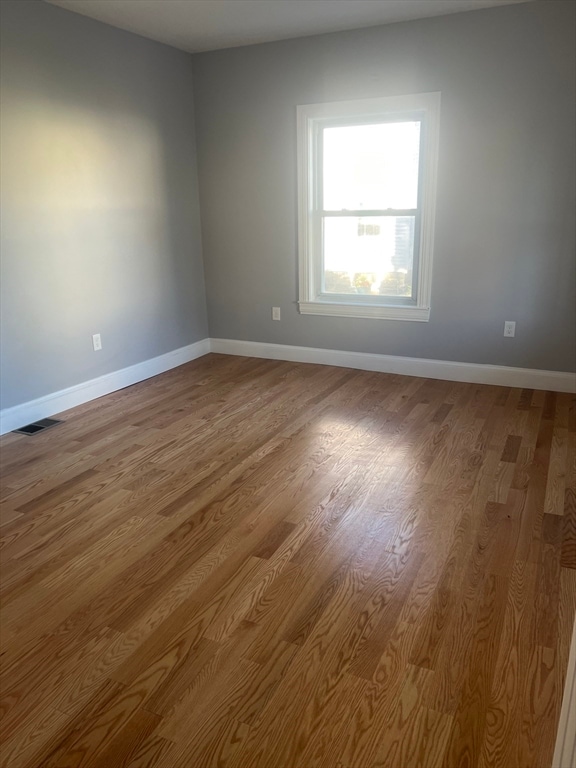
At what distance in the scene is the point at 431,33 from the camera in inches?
143

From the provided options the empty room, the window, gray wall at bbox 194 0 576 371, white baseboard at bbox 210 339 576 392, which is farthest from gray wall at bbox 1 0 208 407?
the window

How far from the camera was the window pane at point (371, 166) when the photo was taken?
13.1 feet

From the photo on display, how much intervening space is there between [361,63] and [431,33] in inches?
19.9

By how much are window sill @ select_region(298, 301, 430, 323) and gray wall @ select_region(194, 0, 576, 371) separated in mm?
62

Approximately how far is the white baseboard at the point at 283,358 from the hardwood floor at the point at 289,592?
31 cm

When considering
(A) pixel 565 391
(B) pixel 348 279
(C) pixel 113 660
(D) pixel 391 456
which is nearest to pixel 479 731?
(C) pixel 113 660

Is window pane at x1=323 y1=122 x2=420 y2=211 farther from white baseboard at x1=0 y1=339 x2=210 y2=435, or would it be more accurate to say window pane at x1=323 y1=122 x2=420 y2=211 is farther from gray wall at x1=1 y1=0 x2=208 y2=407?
white baseboard at x1=0 y1=339 x2=210 y2=435

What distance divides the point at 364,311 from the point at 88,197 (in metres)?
2.22

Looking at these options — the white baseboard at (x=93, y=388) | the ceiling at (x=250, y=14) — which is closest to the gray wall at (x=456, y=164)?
the ceiling at (x=250, y=14)

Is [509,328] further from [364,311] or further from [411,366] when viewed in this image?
[364,311]

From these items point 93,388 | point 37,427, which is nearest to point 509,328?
point 93,388

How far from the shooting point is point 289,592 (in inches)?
73.9

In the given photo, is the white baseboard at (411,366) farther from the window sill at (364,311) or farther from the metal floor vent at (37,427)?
the metal floor vent at (37,427)

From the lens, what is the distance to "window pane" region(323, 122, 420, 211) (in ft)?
13.1
